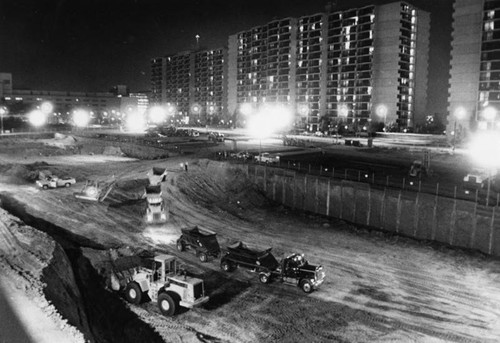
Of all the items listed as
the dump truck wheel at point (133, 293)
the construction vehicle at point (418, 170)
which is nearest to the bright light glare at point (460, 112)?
the construction vehicle at point (418, 170)

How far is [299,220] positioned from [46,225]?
1975 centimetres

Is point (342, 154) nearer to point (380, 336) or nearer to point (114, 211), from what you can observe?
A: point (114, 211)

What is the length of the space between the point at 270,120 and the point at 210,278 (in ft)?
346

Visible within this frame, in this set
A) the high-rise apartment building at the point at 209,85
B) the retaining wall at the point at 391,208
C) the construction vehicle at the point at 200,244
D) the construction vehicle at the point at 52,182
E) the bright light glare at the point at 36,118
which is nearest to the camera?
the construction vehicle at the point at 200,244

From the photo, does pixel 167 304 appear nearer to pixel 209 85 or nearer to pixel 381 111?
pixel 381 111

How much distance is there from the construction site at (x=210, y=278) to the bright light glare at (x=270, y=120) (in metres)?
78.1

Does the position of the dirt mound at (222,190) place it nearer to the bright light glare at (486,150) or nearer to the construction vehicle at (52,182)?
the construction vehicle at (52,182)

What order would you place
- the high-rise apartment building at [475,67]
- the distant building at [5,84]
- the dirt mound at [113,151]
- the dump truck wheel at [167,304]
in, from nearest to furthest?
1. the dump truck wheel at [167,304]
2. the dirt mound at [113,151]
3. the high-rise apartment building at [475,67]
4. the distant building at [5,84]

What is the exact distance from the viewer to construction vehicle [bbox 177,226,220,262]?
2618 cm

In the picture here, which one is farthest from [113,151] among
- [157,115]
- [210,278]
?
[157,115]

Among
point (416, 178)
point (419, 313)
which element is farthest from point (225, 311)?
point (416, 178)

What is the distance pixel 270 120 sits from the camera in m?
128

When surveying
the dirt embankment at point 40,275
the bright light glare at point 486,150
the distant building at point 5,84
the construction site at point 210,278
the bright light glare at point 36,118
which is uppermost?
the distant building at point 5,84

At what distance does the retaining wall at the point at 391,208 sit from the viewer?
3203cm
